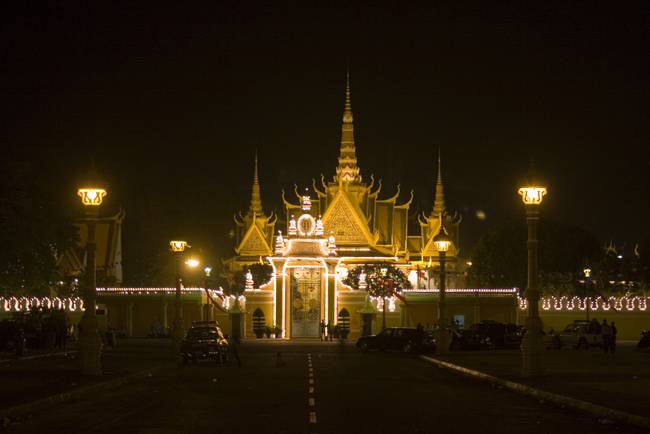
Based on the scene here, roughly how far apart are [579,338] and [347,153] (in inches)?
1929

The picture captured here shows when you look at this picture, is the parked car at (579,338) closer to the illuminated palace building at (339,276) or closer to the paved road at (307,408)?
the illuminated palace building at (339,276)

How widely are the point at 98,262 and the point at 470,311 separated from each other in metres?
28.3

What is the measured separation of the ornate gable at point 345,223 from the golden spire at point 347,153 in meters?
6.68

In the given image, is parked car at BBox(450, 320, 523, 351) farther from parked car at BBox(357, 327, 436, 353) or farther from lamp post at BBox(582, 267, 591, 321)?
lamp post at BBox(582, 267, 591, 321)

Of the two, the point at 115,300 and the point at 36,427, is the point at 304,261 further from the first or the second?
the point at 36,427

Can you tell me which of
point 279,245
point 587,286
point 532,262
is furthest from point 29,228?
point 587,286

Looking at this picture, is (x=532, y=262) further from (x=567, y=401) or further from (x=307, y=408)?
(x=307, y=408)

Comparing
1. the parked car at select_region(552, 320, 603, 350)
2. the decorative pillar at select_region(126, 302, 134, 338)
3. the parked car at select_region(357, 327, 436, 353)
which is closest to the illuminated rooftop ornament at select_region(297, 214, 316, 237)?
the decorative pillar at select_region(126, 302, 134, 338)

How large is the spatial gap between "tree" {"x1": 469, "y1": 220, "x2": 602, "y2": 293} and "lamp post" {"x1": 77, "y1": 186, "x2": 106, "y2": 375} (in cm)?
6429

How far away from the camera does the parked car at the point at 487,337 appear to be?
61031mm

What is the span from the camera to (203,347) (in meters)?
44.1

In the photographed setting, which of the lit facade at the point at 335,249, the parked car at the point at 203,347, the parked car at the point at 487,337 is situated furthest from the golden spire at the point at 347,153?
the parked car at the point at 203,347

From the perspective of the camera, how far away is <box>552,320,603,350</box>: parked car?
61.0m

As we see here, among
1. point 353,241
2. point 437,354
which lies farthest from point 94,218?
point 353,241
